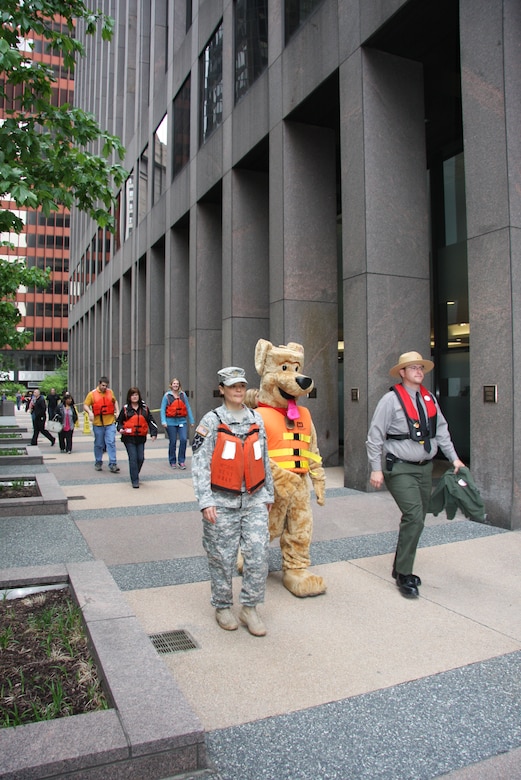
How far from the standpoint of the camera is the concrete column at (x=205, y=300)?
1777 cm

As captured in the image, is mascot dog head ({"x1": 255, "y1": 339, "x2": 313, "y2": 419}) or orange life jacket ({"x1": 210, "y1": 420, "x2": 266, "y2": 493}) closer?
orange life jacket ({"x1": 210, "y1": 420, "x2": 266, "y2": 493})

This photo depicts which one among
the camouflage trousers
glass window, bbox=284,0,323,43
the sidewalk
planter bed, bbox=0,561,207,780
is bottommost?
the sidewalk

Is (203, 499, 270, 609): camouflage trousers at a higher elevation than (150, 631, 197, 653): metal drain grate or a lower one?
higher

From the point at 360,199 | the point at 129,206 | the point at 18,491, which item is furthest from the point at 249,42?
the point at 129,206

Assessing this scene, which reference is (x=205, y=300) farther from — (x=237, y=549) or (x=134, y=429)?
(x=237, y=549)

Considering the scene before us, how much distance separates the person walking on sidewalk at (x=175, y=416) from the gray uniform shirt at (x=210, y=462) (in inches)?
307

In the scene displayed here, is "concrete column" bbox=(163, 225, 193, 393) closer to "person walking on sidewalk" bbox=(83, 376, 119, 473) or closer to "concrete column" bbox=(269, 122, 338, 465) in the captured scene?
"person walking on sidewalk" bbox=(83, 376, 119, 473)

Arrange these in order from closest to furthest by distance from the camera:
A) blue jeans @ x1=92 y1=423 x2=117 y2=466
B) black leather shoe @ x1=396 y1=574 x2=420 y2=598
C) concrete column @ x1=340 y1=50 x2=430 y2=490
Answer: black leather shoe @ x1=396 y1=574 x2=420 y2=598
concrete column @ x1=340 y1=50 x2=430 y2=490
blue jeans @ x1=92 y1=423 x2=117 y2=466

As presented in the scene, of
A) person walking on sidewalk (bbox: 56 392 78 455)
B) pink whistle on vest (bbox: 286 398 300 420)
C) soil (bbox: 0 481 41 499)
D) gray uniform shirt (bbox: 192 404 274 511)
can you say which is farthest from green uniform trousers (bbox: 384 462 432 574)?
person walking on sidewalk (bbox: 56 392 78 455)

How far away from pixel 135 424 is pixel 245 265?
633 cm

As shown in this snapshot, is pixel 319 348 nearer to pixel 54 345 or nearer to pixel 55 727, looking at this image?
pixel 55 727

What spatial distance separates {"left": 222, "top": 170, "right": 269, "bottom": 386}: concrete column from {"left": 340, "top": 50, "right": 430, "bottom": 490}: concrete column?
4.98m

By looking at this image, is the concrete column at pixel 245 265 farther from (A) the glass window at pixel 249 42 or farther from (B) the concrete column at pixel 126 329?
(B) the concrete column at pixel 126 329

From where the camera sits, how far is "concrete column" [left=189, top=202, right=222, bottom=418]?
58.3 feet
